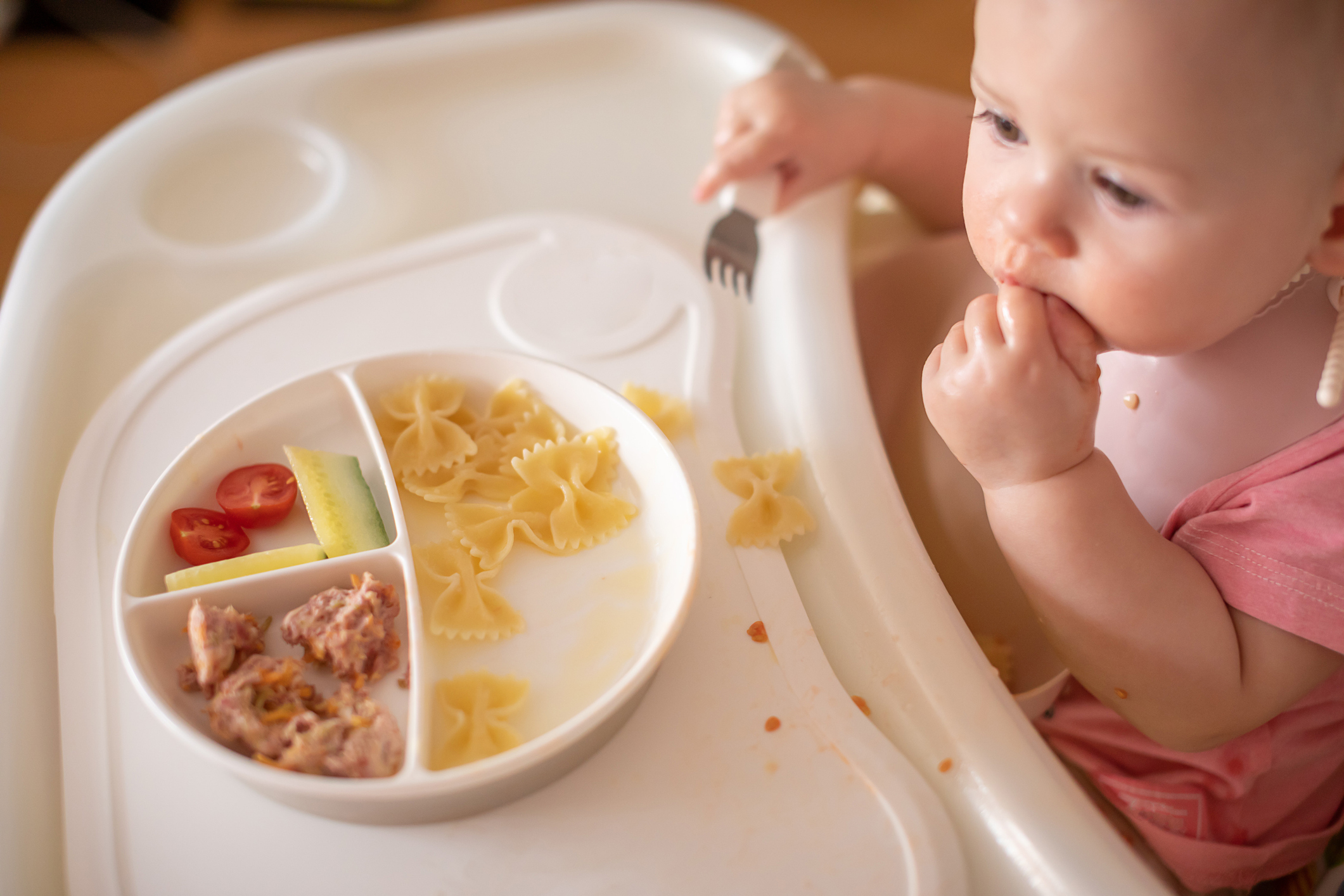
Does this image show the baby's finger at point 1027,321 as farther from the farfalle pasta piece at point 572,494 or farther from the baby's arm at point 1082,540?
the farfalle pasta piece at point 572,494

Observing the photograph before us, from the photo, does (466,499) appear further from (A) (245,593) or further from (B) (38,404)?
(B) (38,404)

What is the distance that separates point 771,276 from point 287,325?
12.8 inches

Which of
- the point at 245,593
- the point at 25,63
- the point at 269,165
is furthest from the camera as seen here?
the point at 25,63

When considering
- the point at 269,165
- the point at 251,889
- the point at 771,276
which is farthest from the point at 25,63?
the point at 251,889

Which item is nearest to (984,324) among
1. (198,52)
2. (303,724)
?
(303,724)

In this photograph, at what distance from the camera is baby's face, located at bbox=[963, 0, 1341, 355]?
372 mm

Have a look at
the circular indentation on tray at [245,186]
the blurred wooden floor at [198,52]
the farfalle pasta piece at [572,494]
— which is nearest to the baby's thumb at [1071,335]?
the farfalle pasta piece at [572,494]

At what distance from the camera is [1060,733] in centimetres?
66

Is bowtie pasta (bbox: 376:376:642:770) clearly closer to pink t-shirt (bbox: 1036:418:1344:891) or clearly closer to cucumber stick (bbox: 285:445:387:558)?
cucumber stick (bbox: 285:445:387:558)

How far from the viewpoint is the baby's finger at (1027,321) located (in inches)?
18.3

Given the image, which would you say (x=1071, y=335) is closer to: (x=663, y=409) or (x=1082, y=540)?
(x=1082, y=540)

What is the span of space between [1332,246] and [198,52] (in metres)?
1.53

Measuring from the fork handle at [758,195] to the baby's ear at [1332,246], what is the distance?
37 centimetres

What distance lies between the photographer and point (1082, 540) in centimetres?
49
